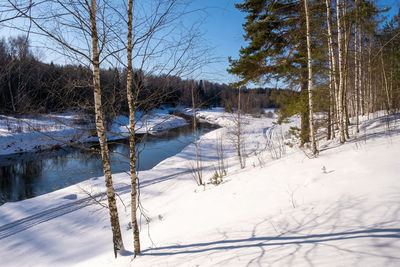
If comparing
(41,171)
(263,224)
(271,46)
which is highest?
(271,46)

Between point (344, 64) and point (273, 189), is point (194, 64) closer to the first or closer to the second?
point (273, 189)

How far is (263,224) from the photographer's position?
3.26 m

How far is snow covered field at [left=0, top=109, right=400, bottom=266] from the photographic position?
230cm

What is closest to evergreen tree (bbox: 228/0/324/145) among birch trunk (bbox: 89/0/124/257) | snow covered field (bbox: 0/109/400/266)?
snow covered field (bbox: 0/109/400/266)

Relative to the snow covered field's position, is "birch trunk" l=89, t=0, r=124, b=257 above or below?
above

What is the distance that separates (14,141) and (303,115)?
926 inches

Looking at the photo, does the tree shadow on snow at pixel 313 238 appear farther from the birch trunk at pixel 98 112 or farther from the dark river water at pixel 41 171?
the dark river water at pixel 41 171

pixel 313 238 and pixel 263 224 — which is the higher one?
pixel 313 238

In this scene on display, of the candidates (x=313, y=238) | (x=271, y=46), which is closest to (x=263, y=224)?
(x=313, y=238)

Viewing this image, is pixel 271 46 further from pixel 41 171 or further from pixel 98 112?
pixel 41 171

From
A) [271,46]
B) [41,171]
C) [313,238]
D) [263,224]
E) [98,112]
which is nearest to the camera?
[313,238]

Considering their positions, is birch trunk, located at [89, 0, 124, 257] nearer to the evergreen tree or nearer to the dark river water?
the dark river water

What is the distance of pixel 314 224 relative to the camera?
9.34ft

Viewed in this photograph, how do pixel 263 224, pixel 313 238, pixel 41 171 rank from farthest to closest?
pixel 41 171
pixel 263 224
pixel 313 238
